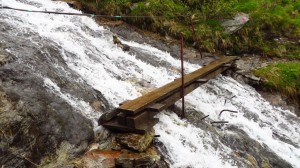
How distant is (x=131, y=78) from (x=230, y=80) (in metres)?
3.46

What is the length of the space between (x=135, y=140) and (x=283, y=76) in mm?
6708

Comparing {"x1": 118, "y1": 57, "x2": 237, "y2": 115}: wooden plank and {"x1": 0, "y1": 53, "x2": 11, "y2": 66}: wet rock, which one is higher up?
{"x1": 0, "y1": 53, "x2": 11, "y2": 66}: wet rock

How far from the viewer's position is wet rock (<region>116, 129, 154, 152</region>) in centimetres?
521

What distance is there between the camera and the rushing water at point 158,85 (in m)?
6.02

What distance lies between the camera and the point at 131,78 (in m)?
8.02

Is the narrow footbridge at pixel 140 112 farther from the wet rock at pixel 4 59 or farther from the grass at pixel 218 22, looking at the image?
the grass at pixel 218 22

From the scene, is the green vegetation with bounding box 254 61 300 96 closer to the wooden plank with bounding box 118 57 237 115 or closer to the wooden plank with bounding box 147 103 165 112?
the wooden plank with bounding box 118 57 237 115

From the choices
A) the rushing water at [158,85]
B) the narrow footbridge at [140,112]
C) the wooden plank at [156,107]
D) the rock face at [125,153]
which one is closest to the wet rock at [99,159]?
the rock face at [125,153]

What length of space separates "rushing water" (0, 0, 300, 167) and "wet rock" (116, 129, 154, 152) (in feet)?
1.36

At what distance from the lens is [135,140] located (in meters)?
5.30

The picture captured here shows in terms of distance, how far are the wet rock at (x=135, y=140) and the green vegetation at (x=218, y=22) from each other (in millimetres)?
6822

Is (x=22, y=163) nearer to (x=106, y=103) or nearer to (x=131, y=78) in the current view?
(x=106, y=103)

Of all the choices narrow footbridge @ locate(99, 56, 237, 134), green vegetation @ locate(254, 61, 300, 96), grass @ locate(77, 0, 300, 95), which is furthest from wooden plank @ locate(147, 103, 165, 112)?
grass @ locate(77, 0, 300, 95)

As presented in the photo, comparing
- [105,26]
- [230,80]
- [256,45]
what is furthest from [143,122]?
[256,45]
